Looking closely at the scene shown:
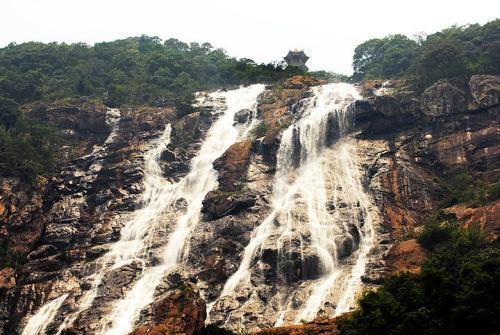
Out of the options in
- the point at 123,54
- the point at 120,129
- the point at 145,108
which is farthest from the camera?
the point at 123,54

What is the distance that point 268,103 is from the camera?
58000 mm

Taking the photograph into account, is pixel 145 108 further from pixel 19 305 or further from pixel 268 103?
pixel 19 305

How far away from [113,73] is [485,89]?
4407 centimetres

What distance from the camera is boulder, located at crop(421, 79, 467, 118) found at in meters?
44.2

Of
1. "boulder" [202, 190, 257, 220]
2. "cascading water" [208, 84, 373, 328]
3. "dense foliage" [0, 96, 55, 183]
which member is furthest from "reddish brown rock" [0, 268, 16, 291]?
"cascading water" [208, 84, 373, 328]

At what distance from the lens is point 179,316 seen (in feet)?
91.3

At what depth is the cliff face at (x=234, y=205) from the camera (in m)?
33.8

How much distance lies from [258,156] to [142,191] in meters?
9.73

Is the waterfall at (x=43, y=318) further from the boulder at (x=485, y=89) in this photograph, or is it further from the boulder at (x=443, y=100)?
the boulder at (x=485, y=89)

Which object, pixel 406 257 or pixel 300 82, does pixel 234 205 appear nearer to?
pixel 406 257

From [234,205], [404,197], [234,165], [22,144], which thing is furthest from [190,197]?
[404,197]

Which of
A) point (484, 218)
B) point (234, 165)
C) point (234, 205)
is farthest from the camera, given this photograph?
point (234, 165)

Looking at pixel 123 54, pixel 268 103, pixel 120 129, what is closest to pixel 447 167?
pixel 268 103

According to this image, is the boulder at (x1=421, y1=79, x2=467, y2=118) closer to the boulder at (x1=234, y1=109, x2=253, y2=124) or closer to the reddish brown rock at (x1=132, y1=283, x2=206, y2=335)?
the boulder at (x1=234, y1=109, x2=253, y2=124)
